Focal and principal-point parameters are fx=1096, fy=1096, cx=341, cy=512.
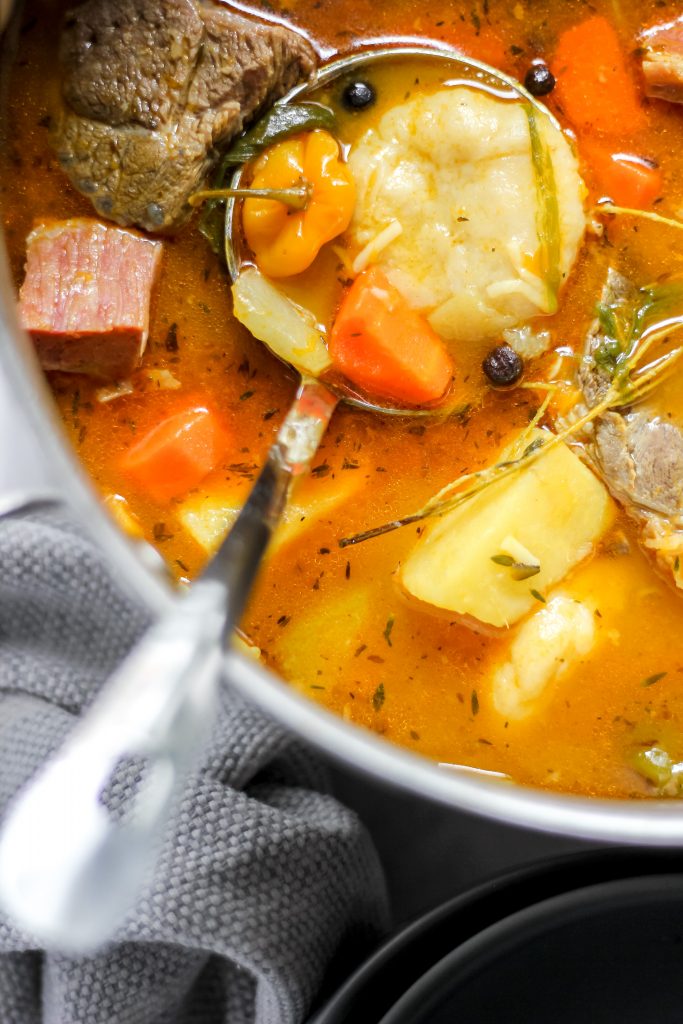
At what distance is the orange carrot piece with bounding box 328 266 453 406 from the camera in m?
1.74

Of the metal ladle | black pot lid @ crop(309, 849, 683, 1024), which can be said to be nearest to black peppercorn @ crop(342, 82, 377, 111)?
the metal ladle

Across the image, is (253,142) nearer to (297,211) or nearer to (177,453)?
(297,211)

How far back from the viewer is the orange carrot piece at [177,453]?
176 centimetres

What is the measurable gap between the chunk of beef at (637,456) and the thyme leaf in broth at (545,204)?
11 cm

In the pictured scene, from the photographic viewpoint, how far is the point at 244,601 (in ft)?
3.92

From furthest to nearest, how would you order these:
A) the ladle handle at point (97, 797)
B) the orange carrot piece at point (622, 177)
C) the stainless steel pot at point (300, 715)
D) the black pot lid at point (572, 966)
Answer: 1. the orange carrot piece at point (622, 177)
2. the black pot lid at point (572, 966)
3. the stainless steel pot at point (300, 715)
4. the ladle handle at point (97, 797)

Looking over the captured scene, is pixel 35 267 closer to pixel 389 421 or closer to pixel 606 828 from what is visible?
pixel 389 421

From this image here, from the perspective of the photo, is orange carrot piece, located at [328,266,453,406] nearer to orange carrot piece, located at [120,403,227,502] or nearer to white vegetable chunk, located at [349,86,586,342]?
white vegetable chunk, located at [349,86,586,342]

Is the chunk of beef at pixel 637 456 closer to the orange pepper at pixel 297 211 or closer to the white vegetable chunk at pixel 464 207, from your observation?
the white vegetable chunk at pixel 464 207

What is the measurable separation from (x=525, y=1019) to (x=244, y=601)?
2.90 feet

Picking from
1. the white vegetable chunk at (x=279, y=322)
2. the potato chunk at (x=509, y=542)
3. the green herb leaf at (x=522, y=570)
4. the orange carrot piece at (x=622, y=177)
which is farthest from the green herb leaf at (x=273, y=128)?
the green herb leaf at (x=522, y=570)

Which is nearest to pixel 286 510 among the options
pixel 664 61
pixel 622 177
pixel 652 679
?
pixel 652 679

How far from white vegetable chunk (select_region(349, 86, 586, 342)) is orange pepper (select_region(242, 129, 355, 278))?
4 cm

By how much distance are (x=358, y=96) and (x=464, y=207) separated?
0.26 m
